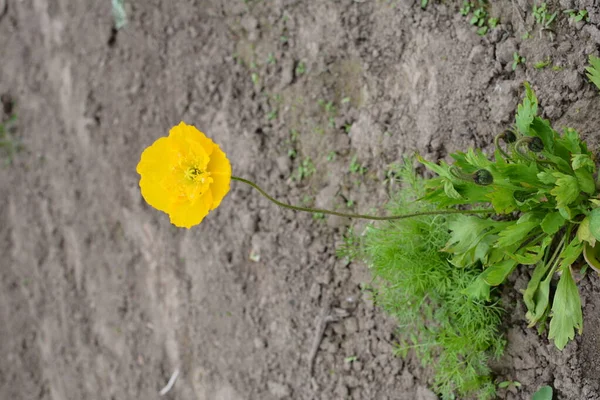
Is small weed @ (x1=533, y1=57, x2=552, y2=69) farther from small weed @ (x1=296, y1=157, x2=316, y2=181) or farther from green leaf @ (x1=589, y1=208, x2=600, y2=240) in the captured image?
small weed @ (x1=296, y1=157, x2=316, y2=181)

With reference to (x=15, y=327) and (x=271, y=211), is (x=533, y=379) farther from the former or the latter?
(x=15, y=327)

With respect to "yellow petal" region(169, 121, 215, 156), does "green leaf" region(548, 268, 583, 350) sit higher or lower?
lower

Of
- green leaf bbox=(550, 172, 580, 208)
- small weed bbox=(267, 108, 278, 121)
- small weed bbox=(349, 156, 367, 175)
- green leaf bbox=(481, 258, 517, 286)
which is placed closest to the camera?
green leaf bbox=(550, 172, 580, 208)

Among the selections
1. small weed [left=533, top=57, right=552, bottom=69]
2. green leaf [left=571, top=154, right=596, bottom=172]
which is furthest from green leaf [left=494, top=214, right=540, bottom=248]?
small weed [left=533, top=57, right=552, bottom=69]

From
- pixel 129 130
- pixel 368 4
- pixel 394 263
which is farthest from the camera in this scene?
pixel 129 130

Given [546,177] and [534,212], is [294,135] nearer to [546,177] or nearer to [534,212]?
[534,212]

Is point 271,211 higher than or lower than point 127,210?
higher

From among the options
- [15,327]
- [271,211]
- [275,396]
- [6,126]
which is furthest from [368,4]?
[15,327]

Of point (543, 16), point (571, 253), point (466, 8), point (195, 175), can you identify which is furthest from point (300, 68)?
point (571, 253)
